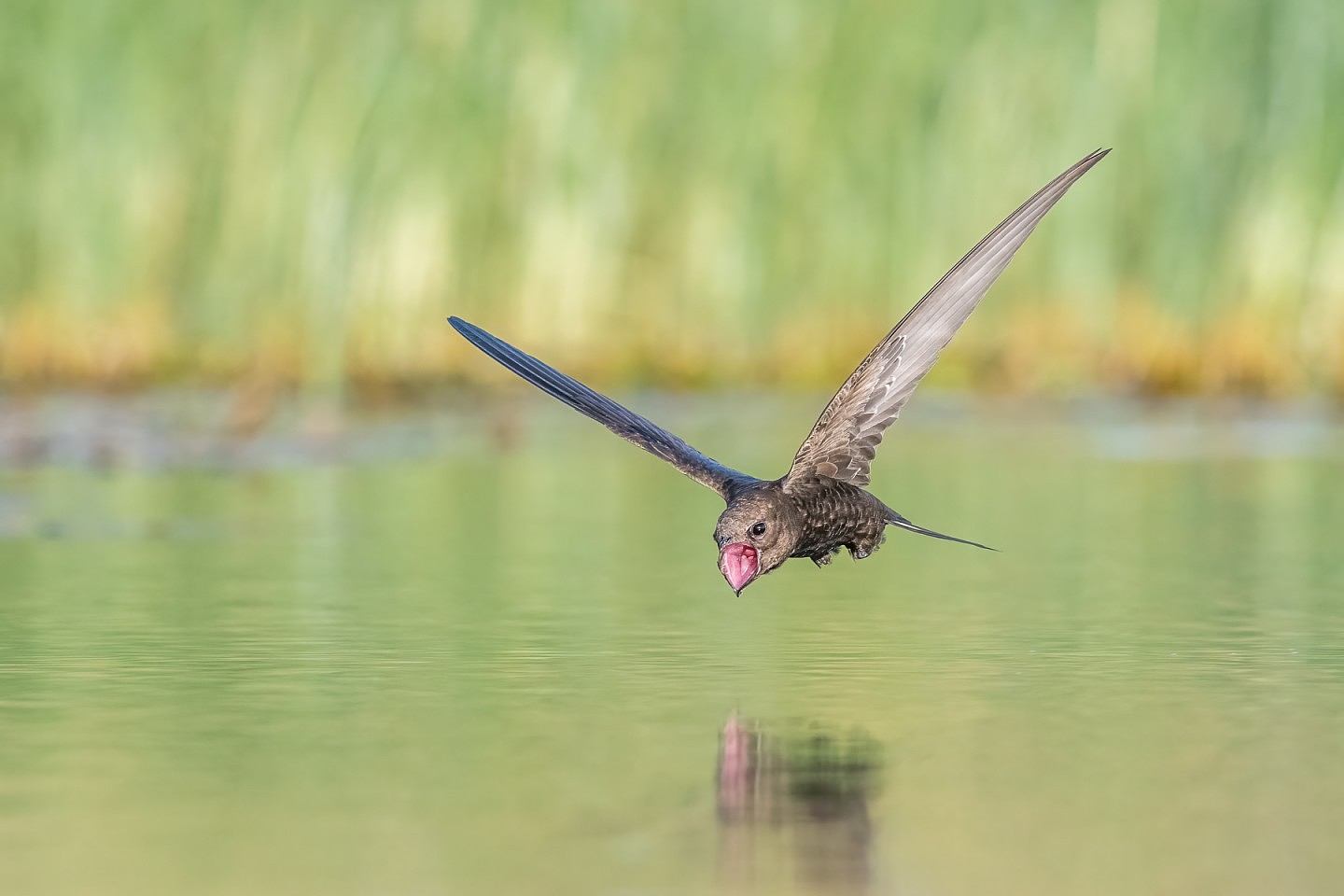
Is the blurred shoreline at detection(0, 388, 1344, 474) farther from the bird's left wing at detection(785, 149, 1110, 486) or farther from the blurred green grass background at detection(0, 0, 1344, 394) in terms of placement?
the bird's left wing at detection(785, 149, 1110, 486)

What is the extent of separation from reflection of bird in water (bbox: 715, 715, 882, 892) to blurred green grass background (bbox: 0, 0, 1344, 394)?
1014 cm

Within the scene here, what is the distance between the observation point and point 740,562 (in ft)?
18.5

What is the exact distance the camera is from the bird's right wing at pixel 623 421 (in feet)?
20.9

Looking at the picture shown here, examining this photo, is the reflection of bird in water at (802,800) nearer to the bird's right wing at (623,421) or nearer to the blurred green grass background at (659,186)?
the bird's right wing at (623,421)

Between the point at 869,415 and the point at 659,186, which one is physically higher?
the point at 659,186

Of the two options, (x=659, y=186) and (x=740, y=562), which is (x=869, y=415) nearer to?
(x=740, y=562)

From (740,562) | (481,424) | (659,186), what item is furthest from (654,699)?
(659,186)

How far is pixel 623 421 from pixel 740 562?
1.12 m

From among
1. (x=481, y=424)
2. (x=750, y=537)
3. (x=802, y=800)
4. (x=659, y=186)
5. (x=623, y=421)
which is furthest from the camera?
(x=659, y=186)

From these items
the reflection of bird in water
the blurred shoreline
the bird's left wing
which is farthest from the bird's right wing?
the blurred shoreline

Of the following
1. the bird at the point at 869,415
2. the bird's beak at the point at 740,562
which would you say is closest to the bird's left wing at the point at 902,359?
the bird at the point at 869,415

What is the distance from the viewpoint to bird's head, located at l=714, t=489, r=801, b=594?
5570 mm

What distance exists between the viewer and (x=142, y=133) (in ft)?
51.1

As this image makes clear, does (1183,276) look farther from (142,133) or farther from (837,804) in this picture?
(837,804)
